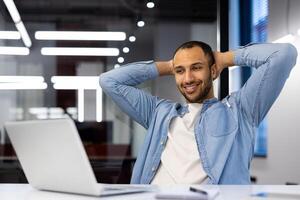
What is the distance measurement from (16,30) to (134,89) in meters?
1.38

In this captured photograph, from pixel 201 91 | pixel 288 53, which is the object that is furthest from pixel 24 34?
pixel 288 53

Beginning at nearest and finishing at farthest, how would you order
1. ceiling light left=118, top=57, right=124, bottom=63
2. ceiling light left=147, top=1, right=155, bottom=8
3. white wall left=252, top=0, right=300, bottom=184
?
white wall left=252, top=0, right=300, bottom=184, ceiling light left=118, top=57, right=124, bottom=63, ceiling light left=147, top=1, right=155, bottom=8

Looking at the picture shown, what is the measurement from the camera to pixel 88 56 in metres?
3.26

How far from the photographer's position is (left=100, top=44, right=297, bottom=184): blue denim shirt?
1.89m

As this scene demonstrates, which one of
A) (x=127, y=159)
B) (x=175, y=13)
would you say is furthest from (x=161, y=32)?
(x=127, y=159)

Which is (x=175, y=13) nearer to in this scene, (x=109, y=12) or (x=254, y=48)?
(x=109, y=12)

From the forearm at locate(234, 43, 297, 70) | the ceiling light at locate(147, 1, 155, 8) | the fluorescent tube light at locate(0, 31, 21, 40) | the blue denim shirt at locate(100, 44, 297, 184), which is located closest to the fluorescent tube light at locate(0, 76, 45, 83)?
the fluorescent tube light at locate(0, 31, 21, 40)

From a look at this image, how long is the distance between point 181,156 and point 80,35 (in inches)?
65.6

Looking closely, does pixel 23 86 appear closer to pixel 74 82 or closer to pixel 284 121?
pixel 74 82

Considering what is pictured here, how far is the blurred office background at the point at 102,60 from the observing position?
318 cm

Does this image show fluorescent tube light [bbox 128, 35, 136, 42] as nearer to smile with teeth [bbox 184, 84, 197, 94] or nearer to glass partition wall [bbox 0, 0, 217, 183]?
glass partition wall [bbox 0, 0, 217, 183]

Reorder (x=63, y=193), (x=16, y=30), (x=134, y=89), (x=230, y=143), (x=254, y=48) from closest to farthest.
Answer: (x=63, y=193)
(x=230, y=143)
(x=254, y=48)
(x=134, y=89)
(x=16, y=30)

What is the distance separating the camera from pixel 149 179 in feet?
6.44

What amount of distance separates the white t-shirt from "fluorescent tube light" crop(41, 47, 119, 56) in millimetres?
1370
